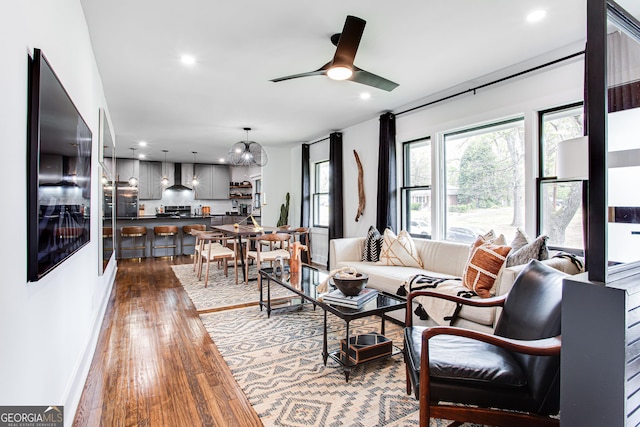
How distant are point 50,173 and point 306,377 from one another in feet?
Result: 6.21

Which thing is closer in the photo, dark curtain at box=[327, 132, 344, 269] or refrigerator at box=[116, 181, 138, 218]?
dark curtain at box=[327, 132, 344, 269]

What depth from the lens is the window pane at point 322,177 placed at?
6.97 m

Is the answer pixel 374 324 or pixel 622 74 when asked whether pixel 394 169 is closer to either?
pixel 374 324

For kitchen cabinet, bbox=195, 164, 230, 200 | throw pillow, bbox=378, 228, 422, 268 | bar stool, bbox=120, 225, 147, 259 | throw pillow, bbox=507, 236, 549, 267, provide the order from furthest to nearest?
kitchen cabinet, bbox=195, 164, 230, 200, bar stool, bbox=120, 225, 147, 259, throw pillow, bbox=378, 228, 422, 268, throw pillow, bbox=507, 236, 549, 267

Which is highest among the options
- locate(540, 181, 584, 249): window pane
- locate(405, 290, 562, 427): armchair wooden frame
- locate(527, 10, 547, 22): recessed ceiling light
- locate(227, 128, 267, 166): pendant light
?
locate(527, 10, 547, 22): recessed ceiling light

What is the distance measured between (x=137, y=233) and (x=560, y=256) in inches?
294

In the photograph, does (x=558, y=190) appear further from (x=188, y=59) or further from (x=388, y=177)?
(x=188, y=59)

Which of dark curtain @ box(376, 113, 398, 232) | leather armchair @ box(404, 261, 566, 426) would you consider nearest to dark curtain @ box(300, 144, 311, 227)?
dark curtain @ box(376, 113, 398, 232)

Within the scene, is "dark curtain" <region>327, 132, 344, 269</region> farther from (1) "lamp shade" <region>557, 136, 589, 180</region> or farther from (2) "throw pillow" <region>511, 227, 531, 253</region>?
(1) "lamp shade" <region>557, 136, 589, 180</region>

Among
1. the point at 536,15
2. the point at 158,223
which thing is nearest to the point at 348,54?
the point at 536,15

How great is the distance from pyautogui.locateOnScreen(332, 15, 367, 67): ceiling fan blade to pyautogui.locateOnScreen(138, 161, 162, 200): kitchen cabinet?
8.99 m

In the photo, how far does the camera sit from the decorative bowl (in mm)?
2418

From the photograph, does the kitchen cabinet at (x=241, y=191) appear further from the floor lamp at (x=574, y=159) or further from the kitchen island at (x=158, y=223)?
the floor lamp at (x=574, y=159)

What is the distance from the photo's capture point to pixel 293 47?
2975 mm
